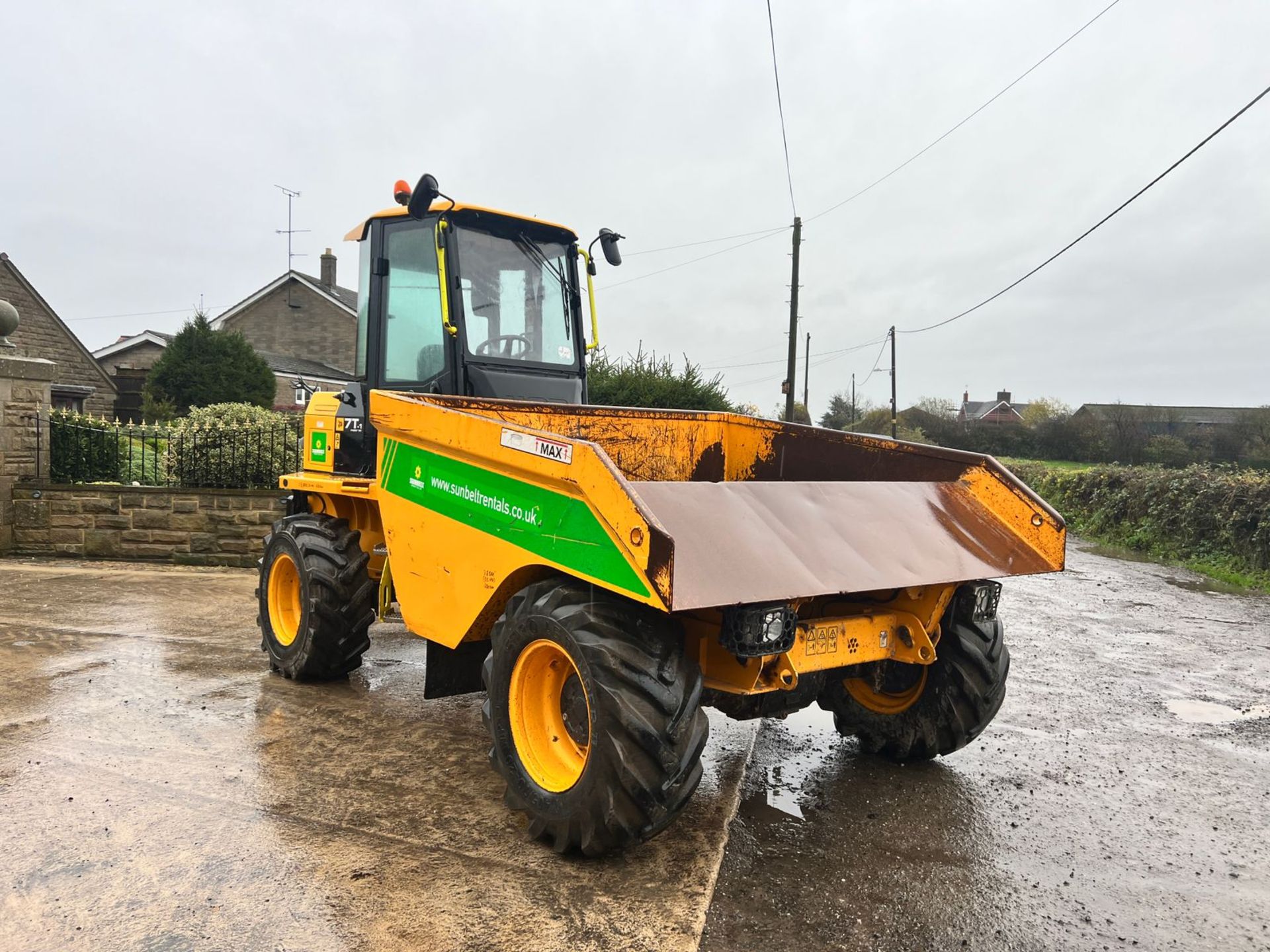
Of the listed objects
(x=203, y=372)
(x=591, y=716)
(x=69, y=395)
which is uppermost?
(x=203, y=372)

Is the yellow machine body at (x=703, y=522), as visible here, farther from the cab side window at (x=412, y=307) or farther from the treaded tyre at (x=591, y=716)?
the cab side window at (x=412, y=307)

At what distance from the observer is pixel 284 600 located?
225 inches

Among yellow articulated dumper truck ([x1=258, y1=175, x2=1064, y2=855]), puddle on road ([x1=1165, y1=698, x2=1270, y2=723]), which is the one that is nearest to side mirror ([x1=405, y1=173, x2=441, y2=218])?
yellow articulated dumper truck ([x1=258, y1=175, x2=1064, y2=855])

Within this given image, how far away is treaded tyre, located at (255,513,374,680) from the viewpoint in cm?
508

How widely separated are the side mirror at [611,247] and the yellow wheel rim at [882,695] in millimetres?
2804

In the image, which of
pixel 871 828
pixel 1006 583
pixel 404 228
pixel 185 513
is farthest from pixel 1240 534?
pixel 185 513

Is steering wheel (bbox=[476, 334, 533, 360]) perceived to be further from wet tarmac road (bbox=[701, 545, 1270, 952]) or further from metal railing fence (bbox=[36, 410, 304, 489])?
metal railing fence (bbox=[36, 410, 304, 489])

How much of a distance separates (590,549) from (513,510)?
1.68ft

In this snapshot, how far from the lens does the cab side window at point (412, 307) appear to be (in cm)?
500

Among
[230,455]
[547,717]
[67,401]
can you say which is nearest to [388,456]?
[547,717]

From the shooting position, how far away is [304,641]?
5180 millimetres

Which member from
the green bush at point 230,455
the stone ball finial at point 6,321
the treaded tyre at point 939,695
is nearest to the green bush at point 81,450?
the green bush at point 230,455

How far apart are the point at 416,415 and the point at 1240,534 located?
11809 mm

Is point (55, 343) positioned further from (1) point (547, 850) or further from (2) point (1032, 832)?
(2) point (1032, 832)
